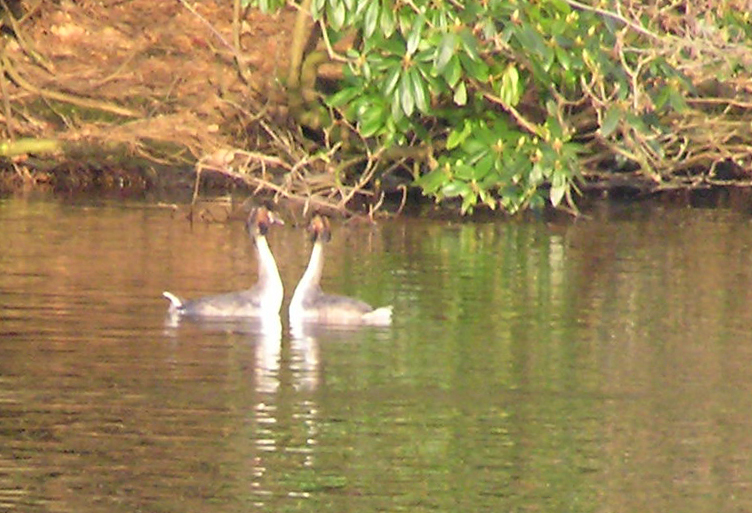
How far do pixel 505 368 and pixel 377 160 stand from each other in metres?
7.98

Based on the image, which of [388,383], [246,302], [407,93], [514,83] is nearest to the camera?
[388,383]

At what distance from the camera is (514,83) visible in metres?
17.1

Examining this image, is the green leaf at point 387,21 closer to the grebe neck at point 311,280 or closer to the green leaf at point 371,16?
the green leaf at point 371,16

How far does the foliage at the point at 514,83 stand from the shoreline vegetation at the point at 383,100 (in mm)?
21

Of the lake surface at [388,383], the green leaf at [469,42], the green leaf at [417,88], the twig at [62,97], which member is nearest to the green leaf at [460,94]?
the green leaf at [417,88]

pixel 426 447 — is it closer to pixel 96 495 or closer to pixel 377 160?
pixel 96 495

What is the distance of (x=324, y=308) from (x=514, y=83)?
4003mm

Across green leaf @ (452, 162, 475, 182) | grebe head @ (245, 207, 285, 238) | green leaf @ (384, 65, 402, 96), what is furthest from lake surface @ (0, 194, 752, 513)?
green leaf @ (384, 65, 402, 96)

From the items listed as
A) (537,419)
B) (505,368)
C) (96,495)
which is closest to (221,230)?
(505,368)

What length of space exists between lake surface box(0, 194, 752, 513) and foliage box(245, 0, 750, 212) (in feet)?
2.44

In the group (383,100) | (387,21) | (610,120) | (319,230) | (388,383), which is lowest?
(388,383)

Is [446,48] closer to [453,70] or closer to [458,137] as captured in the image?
[453,70]

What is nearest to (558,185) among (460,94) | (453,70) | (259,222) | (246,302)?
(460,94)

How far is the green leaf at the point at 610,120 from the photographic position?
54.4 feet
